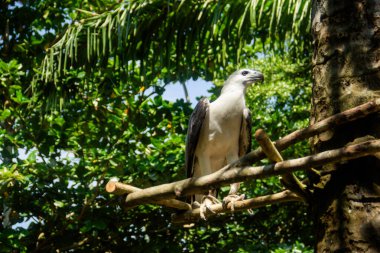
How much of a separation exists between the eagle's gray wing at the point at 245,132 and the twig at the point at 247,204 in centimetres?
97

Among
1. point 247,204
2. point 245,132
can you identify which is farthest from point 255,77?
point 247,204

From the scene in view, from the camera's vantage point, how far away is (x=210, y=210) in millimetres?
3572

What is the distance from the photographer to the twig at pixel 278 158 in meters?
2.32

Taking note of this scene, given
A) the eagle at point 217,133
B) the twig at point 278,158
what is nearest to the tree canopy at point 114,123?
the eagle at point 217,133

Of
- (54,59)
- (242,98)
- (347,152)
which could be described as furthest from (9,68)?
(347,152)

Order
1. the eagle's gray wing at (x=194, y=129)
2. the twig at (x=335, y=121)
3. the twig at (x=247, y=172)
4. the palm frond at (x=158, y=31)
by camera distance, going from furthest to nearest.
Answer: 1. the palm frond at (x=158, y=31)
2. the eagle's gray wing at (x=194, y=129)
3. the twig at (x=335, y=121)
4. the twig at (x=247, y=172)

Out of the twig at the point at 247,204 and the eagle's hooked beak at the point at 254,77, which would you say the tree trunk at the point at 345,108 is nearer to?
the twig at the point at 247,204

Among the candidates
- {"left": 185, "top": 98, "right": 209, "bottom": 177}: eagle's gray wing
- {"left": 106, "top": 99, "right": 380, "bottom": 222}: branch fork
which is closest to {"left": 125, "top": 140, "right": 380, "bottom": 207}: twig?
{"left": 106, "top": 99, "right": 380, "bottom": 222}: branch fork

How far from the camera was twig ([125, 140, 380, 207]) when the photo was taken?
2.13m

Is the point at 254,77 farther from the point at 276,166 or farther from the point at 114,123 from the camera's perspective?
the point at 276,166

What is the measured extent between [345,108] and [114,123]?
3947 millimetres

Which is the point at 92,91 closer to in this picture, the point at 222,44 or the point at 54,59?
the point at 54,59

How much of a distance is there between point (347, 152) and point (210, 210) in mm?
1584

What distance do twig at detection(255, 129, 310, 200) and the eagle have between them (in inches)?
72.1
